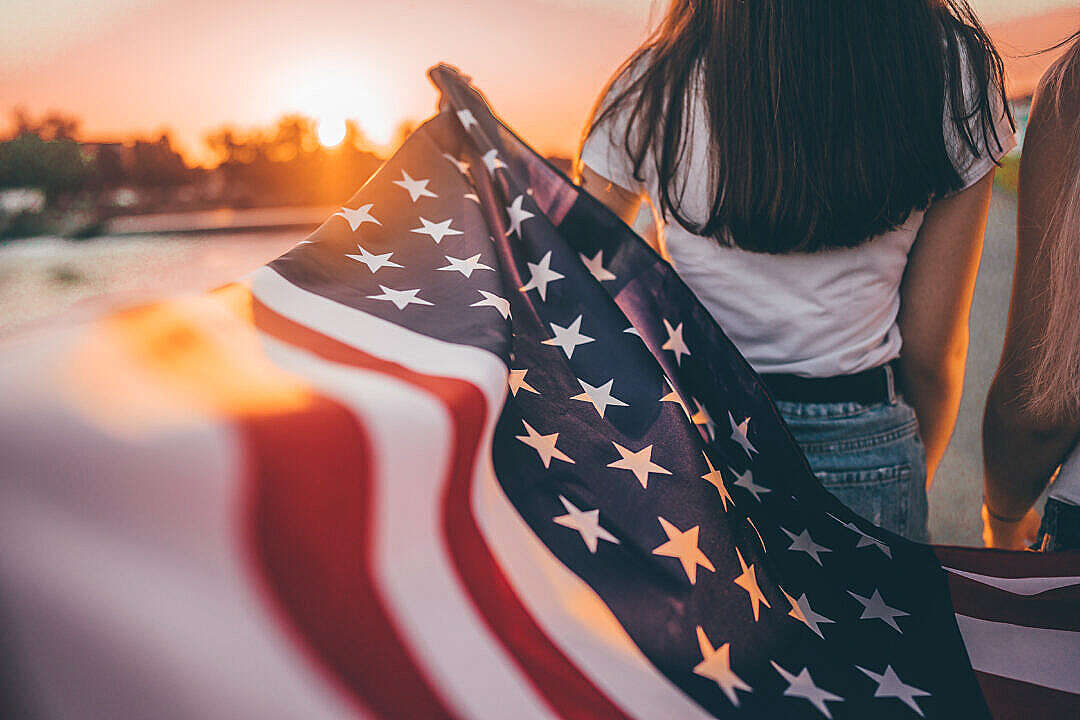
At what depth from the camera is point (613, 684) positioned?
2.48 feet

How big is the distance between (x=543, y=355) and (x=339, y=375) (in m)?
0.35

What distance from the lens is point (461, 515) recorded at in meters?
0.77

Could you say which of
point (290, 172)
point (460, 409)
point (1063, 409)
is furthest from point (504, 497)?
point (290, 172)

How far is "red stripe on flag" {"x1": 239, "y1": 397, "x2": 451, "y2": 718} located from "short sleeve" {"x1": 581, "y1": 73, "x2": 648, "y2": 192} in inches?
32.9

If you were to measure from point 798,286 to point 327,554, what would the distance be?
3.07 feet

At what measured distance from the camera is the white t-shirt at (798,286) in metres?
1.16

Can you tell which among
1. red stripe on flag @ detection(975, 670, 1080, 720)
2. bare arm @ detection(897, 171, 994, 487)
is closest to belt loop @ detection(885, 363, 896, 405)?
bare arm @ detection(897, 171, 994, 487)

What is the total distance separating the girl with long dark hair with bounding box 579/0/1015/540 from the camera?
3.48 feet

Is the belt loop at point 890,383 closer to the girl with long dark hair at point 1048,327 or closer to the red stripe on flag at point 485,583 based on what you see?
the girl with long dark hair at point 1048,327

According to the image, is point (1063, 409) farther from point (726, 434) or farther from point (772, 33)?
point (772, 33)

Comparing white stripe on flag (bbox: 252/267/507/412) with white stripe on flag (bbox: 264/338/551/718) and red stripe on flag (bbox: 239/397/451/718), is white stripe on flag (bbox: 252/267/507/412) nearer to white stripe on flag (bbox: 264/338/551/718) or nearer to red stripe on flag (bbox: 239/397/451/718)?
white stripe on flag (bbox: 264/338/551/718)

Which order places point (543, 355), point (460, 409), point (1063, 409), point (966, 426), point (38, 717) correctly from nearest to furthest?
point (38, 717), point (460, 409), point (543, 355), point (1063, 409), point (966, 426)

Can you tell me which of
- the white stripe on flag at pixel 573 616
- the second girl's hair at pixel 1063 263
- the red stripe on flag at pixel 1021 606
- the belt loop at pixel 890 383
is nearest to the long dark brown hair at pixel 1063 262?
the second girl's hair at pixel 1063 263

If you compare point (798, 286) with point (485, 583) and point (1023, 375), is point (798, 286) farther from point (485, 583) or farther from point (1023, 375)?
point (485, 583)
